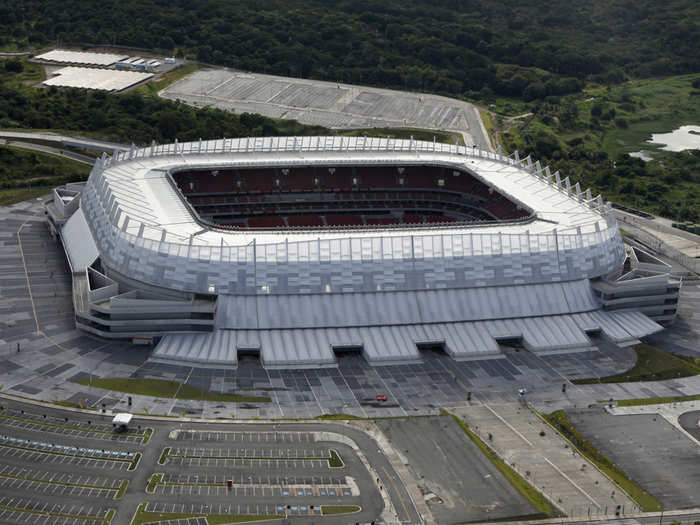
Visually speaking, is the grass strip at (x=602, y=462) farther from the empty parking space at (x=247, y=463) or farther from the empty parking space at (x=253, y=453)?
the empty parking space at (x=247, y=463)

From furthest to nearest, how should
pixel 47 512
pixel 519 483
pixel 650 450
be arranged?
pixel 650 450 < pixel 519 483 < pixel 47 512

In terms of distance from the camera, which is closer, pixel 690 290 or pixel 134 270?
pixel 134 270

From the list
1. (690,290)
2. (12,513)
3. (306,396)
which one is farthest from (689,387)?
(12,513)

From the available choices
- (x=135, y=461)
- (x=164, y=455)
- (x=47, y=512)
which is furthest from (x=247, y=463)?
(x=47, y=512)

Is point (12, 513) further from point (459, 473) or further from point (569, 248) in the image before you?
point (569, 248)

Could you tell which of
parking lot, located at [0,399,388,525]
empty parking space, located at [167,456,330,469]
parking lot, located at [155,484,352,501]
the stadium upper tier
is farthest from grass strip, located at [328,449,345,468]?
the stadium upper tier

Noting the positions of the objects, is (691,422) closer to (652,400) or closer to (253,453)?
(652,400)

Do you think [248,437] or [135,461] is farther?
[248,437]
